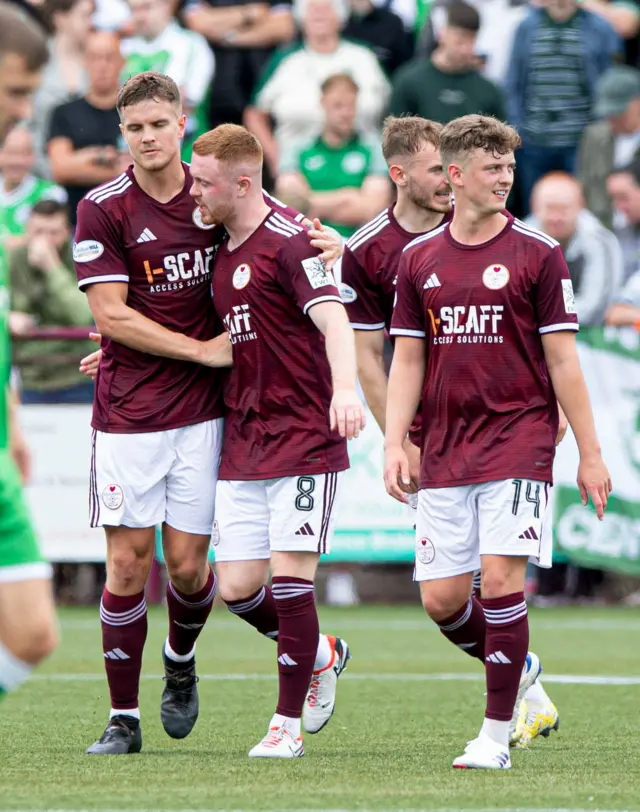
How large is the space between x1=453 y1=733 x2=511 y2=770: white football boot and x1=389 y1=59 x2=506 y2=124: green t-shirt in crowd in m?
8.40

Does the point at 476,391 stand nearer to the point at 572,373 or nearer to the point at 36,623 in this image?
the point at 572,373

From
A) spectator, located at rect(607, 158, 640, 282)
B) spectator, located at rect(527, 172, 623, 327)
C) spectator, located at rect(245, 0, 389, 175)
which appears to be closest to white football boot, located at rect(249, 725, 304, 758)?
spectator, located at rect(527, 172, 623, 327)

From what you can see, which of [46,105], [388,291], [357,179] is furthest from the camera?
[46,105]

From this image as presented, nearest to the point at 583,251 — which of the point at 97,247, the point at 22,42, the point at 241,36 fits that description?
the point at 241,36

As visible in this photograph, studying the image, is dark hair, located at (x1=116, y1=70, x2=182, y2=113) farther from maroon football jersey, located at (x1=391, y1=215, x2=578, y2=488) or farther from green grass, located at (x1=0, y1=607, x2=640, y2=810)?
green grass, located at (x1=0, y1=607, x2=640, y2=810)

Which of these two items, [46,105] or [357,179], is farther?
[46,105]

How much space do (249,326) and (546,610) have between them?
6521 millimetres

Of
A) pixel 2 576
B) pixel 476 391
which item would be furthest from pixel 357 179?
pixel 2 576

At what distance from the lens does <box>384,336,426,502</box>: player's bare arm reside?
241 inches

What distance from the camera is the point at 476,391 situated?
5992 mm

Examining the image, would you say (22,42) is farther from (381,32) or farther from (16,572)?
(381,32)

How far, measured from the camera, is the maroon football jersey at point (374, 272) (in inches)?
273

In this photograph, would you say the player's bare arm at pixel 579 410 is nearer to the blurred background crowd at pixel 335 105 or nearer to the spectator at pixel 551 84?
the blurred background crowd at pixel 335 105

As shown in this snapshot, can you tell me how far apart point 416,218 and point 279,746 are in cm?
227
